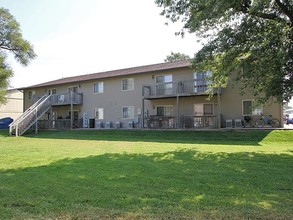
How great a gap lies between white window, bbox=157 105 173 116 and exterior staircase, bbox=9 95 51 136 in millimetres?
12135

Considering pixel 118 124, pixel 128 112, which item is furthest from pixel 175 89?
pixel 118 124

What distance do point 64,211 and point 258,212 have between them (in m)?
2.92

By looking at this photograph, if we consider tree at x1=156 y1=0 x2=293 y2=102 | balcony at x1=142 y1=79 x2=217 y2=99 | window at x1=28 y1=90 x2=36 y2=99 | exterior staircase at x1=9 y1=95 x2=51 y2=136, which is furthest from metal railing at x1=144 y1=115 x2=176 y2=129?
window at x1=28 y1=90 x2=36 y2=99

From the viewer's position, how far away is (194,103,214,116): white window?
22.8 m

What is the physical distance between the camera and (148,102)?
25938 mm

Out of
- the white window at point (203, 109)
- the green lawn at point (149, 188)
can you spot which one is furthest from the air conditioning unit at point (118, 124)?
the green lawn at point (149, 188)

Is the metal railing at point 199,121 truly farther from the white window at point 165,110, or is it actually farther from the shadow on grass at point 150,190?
the shadow on grass at point 150,190

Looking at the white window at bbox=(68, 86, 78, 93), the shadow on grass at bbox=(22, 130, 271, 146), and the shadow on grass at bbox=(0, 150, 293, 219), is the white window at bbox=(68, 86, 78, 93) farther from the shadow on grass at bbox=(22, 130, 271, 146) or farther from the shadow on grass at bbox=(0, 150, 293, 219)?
the shadow on grass at bbox=(0, 150, 293, 219)

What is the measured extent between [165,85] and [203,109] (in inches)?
145

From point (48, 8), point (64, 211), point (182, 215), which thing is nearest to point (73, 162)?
point (64, 211)

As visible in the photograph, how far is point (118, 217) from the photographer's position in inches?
161

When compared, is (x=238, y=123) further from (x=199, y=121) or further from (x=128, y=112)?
(x=128, y=112)

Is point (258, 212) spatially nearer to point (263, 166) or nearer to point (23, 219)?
point (23, 219)

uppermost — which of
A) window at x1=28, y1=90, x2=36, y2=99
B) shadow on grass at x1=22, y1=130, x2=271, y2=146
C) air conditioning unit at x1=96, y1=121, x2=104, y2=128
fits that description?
window at x1=28, y1=90, x2=36, y2=99
